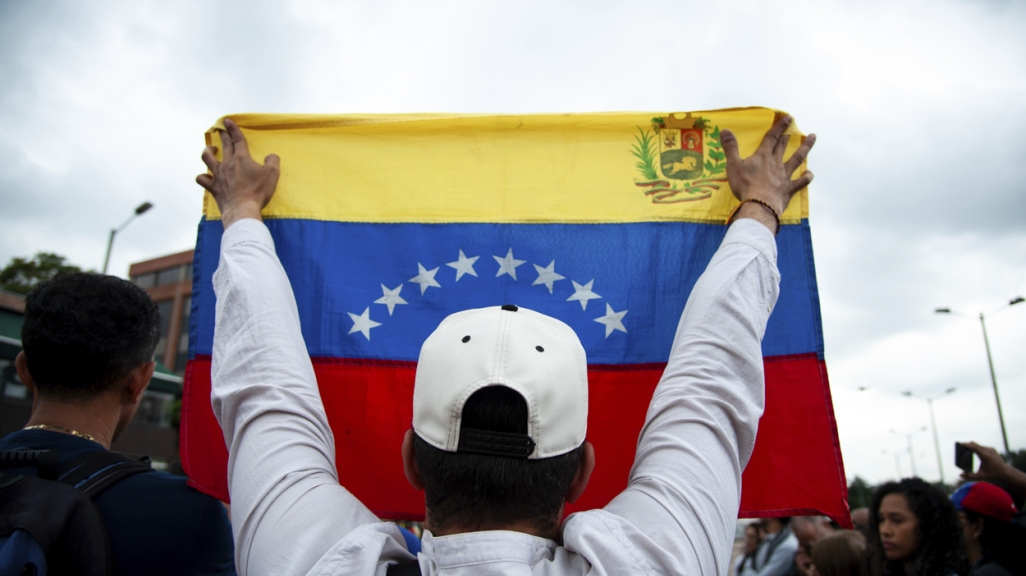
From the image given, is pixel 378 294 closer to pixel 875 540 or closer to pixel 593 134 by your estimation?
pixel 593 134

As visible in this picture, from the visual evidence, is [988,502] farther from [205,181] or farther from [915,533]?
[205,181]

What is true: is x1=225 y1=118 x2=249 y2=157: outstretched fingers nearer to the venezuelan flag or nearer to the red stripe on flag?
the venezuelan flag

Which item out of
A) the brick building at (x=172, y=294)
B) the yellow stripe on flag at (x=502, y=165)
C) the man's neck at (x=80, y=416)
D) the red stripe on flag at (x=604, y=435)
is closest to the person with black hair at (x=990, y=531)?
the red stripe on flag at (x=604, y=435)

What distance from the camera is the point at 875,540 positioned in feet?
12.2

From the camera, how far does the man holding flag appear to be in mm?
1253

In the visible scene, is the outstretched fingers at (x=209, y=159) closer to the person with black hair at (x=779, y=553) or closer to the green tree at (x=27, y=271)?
the person with black hair at (x=779, y=553)

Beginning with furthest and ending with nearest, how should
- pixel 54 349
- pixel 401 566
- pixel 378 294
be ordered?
pixel 378 294 < pixel 54 349 < pixel 401 566

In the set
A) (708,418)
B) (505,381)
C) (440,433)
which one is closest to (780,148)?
(708,418)

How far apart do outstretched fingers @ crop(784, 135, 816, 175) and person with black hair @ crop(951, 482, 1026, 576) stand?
243cm

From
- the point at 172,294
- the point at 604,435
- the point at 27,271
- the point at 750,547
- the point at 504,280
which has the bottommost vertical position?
the point at 750,547

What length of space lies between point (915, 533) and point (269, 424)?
11.4 feet

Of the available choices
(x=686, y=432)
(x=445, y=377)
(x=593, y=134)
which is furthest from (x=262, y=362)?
(x=593, y=134)

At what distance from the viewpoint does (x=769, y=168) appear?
231cm

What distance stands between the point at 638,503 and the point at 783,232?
1.49 metres
